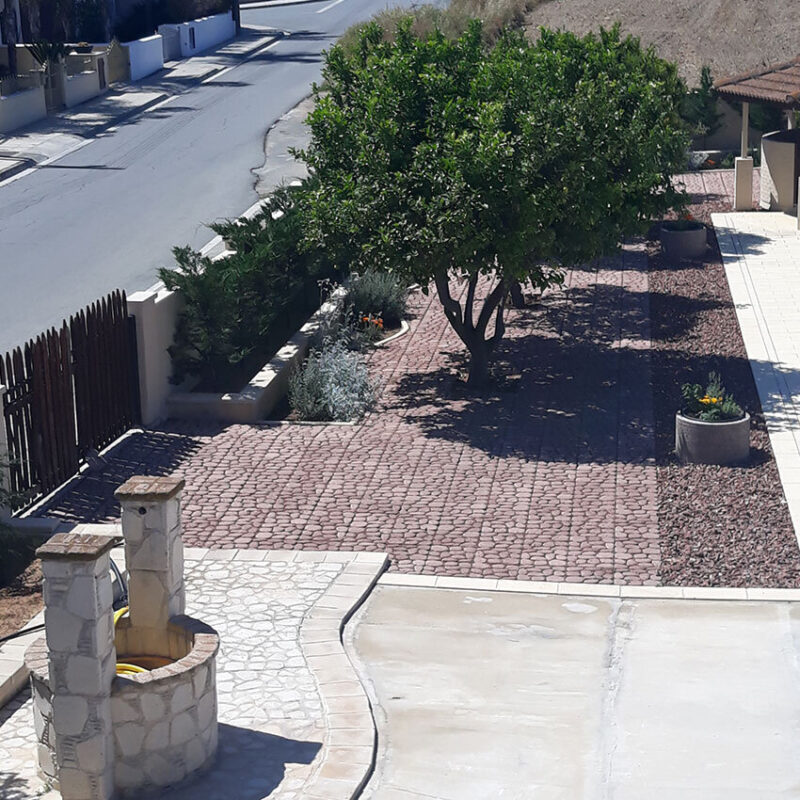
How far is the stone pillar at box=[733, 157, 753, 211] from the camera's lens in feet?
86.2

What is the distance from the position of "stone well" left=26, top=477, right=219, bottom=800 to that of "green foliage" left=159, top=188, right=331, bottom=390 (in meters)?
7.15

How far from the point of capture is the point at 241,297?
55.0 ft

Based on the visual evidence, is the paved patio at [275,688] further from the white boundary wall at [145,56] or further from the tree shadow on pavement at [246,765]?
the white boundary wall at [145,56]

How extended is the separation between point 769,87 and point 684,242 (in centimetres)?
504

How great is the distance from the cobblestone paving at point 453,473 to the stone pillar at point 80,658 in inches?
166

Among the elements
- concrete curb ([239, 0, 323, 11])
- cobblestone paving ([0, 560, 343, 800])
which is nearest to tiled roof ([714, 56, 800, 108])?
cobblestone paving ([0, 560, 343, 800])

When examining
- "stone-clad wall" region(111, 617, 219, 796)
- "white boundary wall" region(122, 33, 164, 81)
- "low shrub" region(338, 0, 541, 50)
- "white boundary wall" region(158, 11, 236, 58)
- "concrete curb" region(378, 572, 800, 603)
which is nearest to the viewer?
"stone-clad wall" region(111, 617, 219, 796)

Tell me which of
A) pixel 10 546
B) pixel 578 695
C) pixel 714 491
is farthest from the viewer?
pixel 714 491

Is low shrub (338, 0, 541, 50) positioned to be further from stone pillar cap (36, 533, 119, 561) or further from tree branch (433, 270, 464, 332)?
stone pillar cap (36, 533, 119, 561)

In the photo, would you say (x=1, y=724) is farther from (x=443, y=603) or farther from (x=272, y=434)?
(x=272, y=434)

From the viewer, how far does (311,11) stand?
198 feet

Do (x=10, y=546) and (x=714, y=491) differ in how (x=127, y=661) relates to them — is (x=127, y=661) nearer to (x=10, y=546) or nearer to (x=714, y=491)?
(x=10, y=546)

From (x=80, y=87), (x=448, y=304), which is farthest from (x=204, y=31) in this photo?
(x=448, y=304)

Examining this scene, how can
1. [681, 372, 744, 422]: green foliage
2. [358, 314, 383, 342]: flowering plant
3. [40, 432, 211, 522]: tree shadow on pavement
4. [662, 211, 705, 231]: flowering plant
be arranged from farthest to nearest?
[662, 211, 705, 231]: flowering plant < [358, 314, 383, 342]: flowering plant < [681, 372, 744, 422]: green foliage < [40, 432, 211, 522]: tree shadow on pavement
